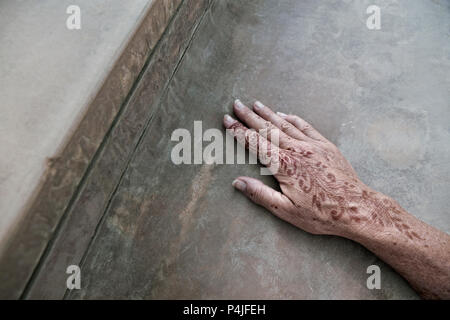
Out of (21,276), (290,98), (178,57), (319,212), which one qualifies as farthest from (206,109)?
(21,276)

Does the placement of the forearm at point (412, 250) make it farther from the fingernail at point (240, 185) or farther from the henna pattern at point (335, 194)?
the fingernail at point (240, 185)

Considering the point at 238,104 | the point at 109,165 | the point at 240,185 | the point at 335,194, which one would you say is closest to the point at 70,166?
the point at 109,165

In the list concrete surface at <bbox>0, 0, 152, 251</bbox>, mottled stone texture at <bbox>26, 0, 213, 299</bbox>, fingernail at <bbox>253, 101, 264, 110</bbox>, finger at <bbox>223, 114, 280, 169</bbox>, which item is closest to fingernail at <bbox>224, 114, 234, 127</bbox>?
finger at <bbox>223, 114, 280, 169</bbox>

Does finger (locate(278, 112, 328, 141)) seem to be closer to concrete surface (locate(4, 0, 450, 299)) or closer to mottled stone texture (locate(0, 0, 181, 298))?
concrete surface (locate(4, 0, 450, 299))

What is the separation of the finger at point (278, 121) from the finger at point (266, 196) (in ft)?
0.74

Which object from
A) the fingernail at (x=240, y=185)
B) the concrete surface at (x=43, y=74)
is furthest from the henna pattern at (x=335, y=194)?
the concrete surface at (x=43, y=74)

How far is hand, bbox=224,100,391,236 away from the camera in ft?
3.23

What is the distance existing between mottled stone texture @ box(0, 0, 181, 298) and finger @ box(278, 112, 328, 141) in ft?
1.69

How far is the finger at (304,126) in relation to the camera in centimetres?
115

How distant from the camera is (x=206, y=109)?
1.19 meters

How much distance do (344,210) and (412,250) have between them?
219mm
